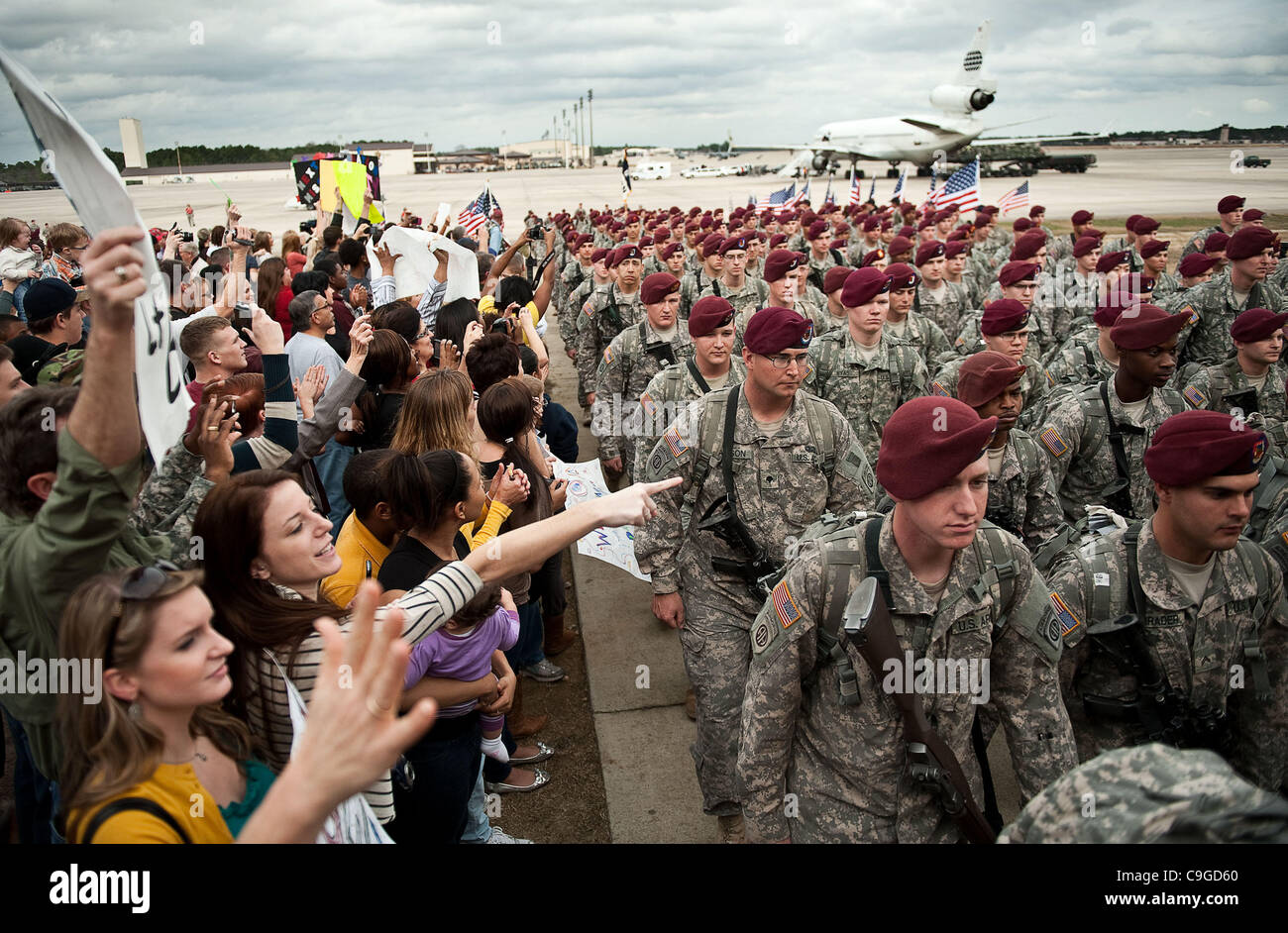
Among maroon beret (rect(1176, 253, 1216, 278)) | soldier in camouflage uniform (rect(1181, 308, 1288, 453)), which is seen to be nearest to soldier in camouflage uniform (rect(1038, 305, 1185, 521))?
soldier in camouflage uniform (rect(1181, 308, 1288, 453))

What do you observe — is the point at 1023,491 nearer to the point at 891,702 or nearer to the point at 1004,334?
the point at 1004,334

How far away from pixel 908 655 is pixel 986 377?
201 centimetres

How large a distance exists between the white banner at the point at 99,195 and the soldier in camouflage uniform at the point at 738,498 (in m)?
2.53

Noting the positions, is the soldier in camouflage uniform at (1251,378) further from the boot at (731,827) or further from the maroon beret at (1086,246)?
the maroon beret at (1086,246)

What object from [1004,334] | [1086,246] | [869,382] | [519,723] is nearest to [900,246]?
[1086,246]

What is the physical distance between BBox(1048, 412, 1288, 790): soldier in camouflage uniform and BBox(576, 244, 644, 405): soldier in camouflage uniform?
678cm

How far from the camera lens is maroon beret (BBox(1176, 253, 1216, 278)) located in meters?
8.49

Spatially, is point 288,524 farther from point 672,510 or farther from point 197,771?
point 672,510

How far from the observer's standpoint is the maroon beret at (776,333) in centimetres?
411

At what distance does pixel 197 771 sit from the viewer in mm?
1877

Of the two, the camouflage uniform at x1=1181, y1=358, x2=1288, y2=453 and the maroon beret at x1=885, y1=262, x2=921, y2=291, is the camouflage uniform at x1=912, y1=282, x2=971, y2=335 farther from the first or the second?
the camouflage uniform at x1=1181, y1=358, x2=1288, y2=453

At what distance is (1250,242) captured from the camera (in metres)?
7.45

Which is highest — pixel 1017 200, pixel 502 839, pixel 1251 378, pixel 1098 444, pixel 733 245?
pixel 1017 200
